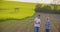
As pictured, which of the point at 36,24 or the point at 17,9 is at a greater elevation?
the point at 17,9

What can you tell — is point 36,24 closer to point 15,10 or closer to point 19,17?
point 19,17

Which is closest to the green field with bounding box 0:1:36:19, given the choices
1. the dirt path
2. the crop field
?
the crop field

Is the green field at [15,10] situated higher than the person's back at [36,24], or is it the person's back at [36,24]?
the green field at [15,10]

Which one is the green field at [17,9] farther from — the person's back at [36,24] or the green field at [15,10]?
the person's back at [36,24]

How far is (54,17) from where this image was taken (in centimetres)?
234

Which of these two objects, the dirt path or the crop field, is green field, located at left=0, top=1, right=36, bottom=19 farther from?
the dirt path

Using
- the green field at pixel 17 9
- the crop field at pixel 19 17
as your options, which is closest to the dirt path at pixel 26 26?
the crop field at pixel 19 17

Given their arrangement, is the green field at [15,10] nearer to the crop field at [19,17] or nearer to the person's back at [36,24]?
the crop field at [19,17]

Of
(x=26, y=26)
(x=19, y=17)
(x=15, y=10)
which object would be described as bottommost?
(x=26, y=26)

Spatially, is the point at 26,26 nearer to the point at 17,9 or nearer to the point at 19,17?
the point at 19,17

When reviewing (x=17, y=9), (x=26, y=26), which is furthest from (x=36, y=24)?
(x=17, y=9)

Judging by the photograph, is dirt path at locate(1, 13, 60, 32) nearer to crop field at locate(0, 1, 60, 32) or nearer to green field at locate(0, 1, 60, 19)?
crop field at locate(0, 1, 60, 32)

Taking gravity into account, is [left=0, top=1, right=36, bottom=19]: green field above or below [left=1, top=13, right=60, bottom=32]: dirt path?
above

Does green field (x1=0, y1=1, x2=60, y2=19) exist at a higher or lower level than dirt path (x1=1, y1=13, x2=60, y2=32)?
higher
